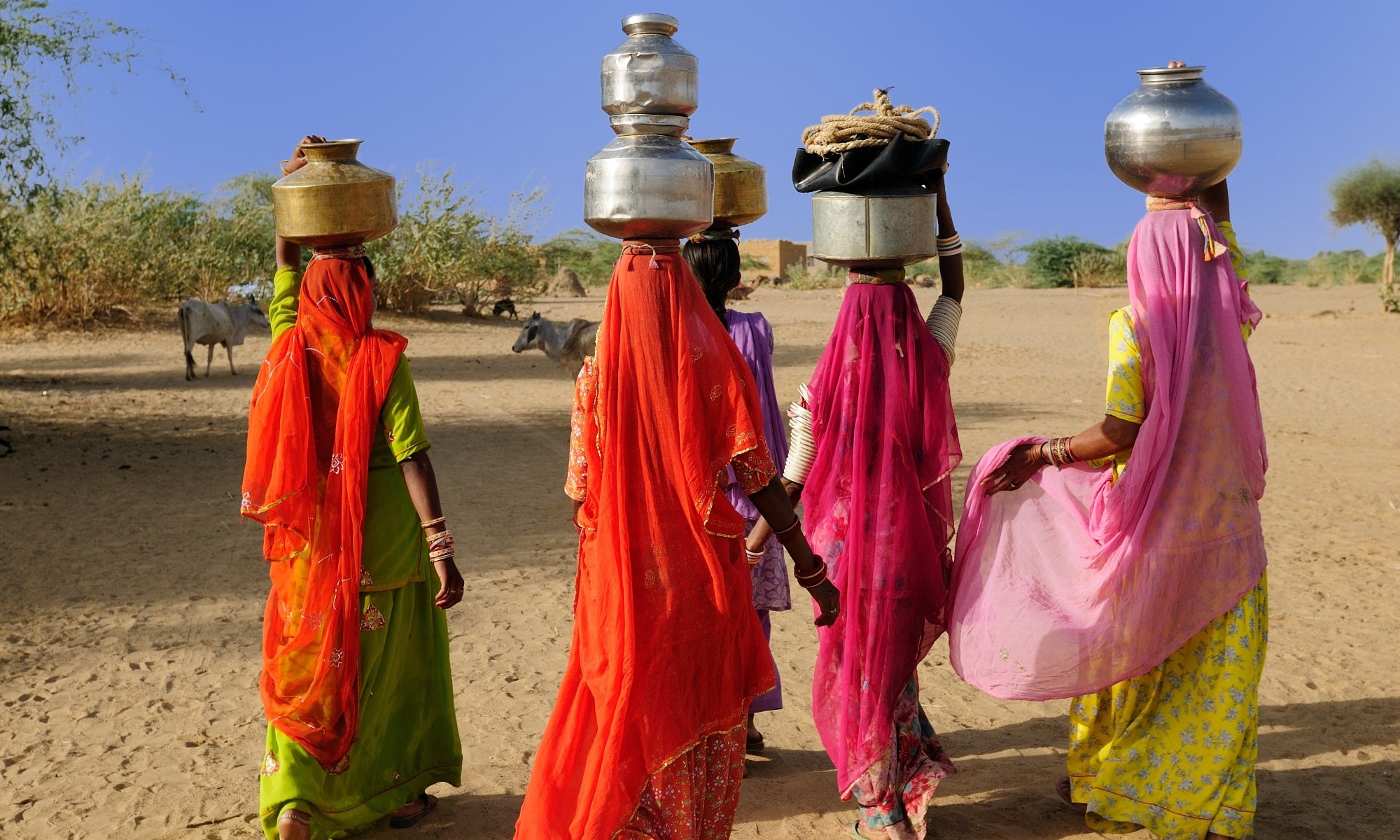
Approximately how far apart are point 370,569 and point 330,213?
43.7 inches

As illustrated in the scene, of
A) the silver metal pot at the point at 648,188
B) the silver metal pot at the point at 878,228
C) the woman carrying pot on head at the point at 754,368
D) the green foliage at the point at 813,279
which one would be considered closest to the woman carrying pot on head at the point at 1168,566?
the silver metal pot at the point at 878,228

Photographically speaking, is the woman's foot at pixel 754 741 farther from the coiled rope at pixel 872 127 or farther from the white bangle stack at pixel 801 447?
the coiled rope at pixel 872 127

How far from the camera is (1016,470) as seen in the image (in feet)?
11.8

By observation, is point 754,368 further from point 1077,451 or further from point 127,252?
point 127,252

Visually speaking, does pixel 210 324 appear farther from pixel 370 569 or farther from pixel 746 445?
pixel 746 445

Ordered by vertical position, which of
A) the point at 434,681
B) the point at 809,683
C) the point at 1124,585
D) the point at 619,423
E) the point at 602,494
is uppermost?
the point at 619,423

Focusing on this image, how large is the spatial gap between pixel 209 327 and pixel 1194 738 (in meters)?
14.9

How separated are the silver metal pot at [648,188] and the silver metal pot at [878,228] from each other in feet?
2.51

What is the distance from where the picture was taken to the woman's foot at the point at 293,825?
138 inches

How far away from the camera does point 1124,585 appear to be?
11.1ft

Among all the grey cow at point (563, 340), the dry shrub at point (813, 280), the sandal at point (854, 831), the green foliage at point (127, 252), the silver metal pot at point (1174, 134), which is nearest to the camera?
the silver metal pot at point (1174, 134)

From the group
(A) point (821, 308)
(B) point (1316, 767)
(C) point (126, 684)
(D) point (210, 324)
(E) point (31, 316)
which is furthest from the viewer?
(A) point (821, 308)

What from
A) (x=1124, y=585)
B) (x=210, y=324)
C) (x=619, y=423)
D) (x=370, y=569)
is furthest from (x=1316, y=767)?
(x=210, y=324)

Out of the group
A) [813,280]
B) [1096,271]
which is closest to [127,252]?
[813,280]
